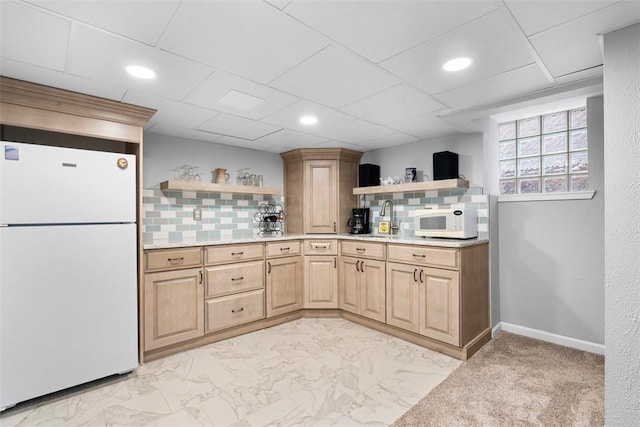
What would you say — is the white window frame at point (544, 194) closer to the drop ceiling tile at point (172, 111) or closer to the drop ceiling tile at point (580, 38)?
the drop ceiling tile at point (580, 38)

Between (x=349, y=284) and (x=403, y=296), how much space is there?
72 centimetres

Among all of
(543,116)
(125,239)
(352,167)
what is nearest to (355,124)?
(352,167)

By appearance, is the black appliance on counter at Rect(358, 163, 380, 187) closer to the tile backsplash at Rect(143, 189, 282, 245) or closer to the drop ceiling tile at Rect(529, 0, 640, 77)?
the tile backsplash at Rect(143, 189, 282, 245)

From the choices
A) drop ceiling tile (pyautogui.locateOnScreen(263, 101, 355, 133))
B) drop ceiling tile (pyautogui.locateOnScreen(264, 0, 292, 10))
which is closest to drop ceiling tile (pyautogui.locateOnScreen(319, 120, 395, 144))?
drop ceiling tile (pyautogui.locateOnScreen(263, 101, 355, 133))

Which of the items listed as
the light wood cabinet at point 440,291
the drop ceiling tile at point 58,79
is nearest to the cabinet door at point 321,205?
the light wood cabinet at point 440,291

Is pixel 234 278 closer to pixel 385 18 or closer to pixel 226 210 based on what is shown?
pixel 226 210

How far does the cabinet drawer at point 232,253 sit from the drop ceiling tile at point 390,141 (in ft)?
5.75

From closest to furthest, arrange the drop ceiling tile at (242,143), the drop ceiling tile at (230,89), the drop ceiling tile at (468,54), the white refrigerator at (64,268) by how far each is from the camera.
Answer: the drop ceiling tile at (468,54), the white refrigerator at (64,268), the drop ceiling tile at (230,89), the drop ceiling tile at (242,143)

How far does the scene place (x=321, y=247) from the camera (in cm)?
371

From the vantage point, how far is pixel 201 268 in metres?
2.90

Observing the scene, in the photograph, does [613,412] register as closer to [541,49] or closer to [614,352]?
[614,352]

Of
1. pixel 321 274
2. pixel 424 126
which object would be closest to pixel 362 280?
pixel 321 274

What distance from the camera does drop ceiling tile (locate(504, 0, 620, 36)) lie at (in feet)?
4.38

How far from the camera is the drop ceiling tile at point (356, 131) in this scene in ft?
10.0
